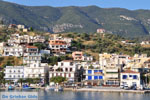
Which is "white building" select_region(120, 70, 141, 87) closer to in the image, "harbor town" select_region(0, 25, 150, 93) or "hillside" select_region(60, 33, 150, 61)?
"harbor town" select_region(0, 25, 150, 93)

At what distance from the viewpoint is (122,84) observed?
78.4 meters

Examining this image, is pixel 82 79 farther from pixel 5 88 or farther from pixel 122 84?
pixel 5 88

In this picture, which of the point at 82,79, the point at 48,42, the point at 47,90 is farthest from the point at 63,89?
the point at 48,42

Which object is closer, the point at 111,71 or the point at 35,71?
the point at 111,71

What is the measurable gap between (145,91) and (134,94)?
4.49 m

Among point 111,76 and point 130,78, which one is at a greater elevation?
point 111,76

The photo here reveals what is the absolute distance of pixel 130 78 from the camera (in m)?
78.3

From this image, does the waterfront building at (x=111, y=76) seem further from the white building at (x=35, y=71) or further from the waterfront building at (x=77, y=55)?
the waterfront building at (x=77, y=55)

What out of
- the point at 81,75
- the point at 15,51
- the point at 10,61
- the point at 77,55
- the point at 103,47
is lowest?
the point at 81,75

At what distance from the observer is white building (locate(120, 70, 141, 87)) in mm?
78000

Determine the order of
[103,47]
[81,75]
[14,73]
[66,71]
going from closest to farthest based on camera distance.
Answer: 1. [66,71]
2. [14,73]
3. [81,75]
4. [103,47]

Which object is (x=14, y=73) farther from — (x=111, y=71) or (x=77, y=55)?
(x=77, y=55)

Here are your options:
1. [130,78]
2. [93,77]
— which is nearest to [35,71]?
[93,77]

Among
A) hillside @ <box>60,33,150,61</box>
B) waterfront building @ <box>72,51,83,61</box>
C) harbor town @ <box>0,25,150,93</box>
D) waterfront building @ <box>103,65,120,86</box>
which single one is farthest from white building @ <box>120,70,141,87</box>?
hillside @ <box>60,33,150,61</box>
